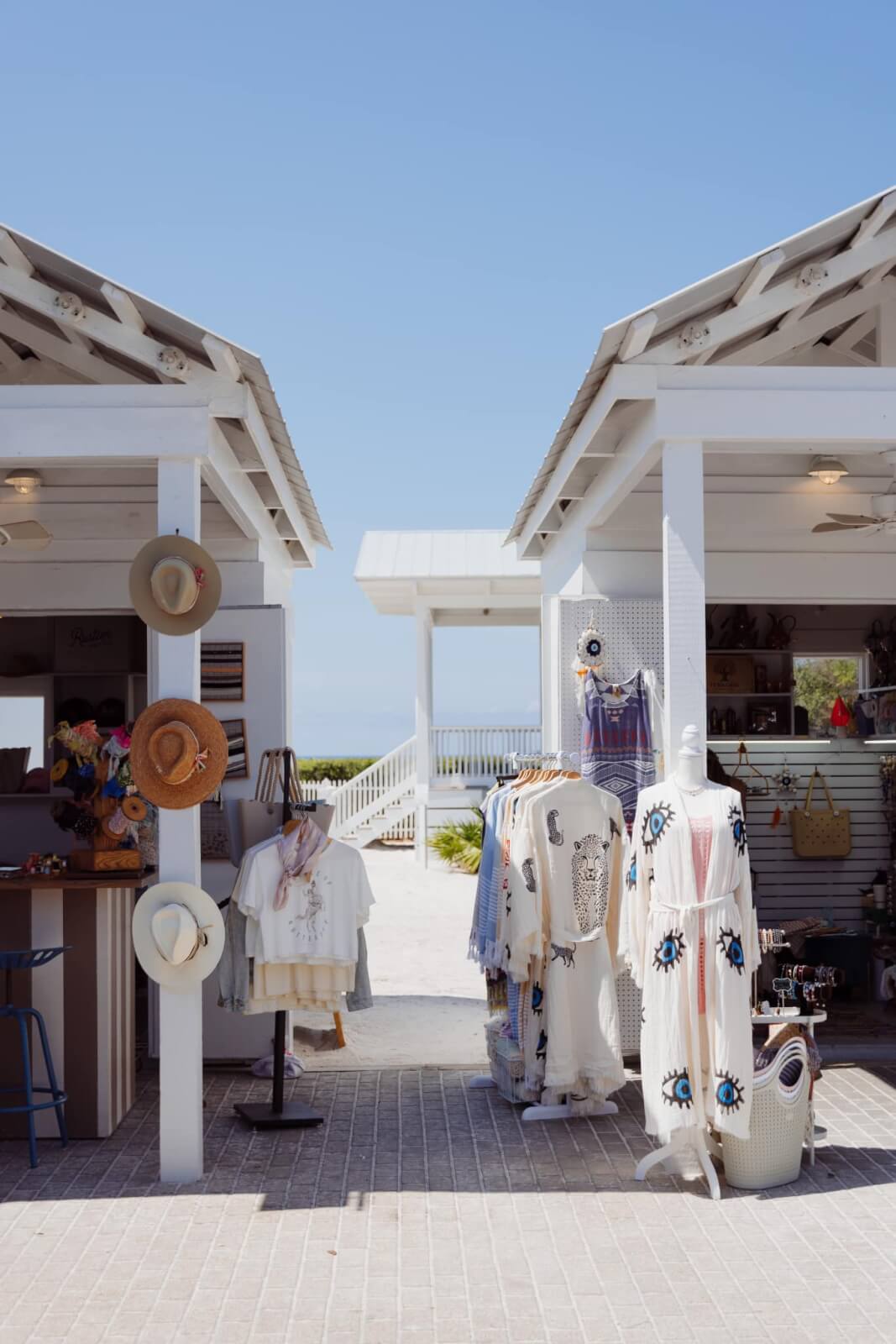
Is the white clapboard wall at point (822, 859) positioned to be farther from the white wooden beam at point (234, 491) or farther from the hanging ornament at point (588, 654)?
the white wooden beam at point (234, 491)

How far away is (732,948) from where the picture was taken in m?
5.52

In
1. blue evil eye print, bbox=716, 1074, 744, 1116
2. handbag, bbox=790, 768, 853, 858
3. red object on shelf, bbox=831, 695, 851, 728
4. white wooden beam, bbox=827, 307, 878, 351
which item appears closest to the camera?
blue evil eye print, bbox=716, 1074, 744, 1116

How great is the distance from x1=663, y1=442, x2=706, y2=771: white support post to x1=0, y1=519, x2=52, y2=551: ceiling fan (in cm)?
343

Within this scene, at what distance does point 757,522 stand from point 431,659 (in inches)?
419

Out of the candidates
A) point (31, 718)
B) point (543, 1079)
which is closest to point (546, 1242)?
point (543, 1079)

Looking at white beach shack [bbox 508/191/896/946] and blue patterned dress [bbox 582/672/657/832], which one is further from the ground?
white beach shack [bbox 508/191/896/946]

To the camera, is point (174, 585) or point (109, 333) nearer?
point (174, 585)

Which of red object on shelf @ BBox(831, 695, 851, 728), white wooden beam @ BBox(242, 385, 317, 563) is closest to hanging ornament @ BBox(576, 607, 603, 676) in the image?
white wooden beam @ BBox(242, 385, 317, 563)

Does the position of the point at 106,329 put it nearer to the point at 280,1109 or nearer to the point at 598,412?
the point at 598,412

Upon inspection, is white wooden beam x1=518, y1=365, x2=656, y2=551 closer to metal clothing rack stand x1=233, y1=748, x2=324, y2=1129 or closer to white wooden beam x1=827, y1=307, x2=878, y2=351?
white wooden beam x1=827, y1=307, x2=878, y2=351

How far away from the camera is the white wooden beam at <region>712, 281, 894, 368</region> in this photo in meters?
6.83

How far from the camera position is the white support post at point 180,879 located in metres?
5.70

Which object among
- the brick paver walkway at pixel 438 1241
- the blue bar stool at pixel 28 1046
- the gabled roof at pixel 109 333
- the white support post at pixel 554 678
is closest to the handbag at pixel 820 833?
the white support post at pixel 554 678

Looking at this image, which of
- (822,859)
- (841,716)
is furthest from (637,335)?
(822,859)
